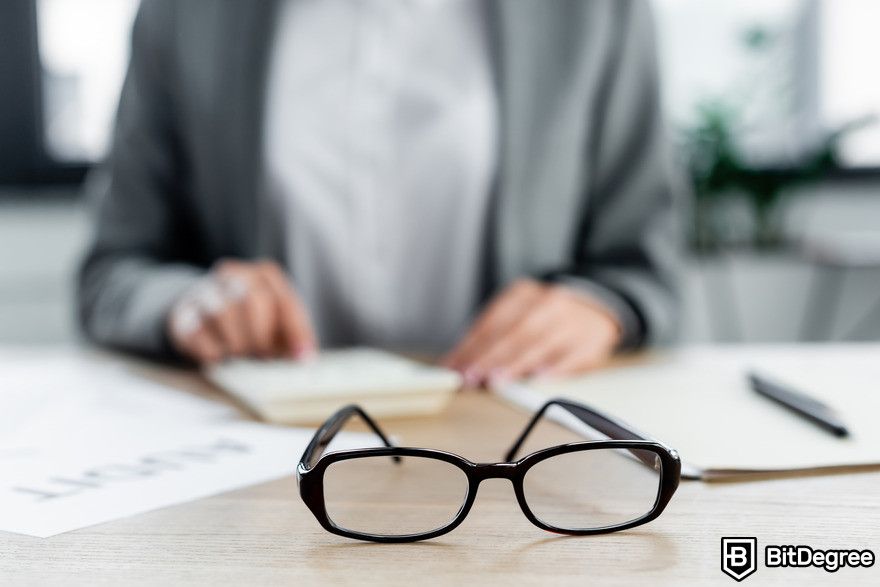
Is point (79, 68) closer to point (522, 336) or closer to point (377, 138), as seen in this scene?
point (377, 138)

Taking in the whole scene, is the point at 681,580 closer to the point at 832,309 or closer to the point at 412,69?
the point at 412,69

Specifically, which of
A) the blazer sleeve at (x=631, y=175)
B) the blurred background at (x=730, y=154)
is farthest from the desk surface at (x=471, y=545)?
the blurred background at (x=730, y=154)

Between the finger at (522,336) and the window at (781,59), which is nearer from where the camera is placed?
the finger at (522,336)

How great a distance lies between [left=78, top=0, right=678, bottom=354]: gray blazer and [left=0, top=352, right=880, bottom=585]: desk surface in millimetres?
518

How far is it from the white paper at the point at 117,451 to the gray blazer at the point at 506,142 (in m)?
0.30

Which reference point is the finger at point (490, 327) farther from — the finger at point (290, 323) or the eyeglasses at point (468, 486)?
the eyeglasses at point (468, 486)

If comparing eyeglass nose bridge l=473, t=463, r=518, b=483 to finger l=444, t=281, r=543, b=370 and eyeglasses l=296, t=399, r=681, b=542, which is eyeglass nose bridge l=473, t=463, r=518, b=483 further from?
finger l=444, t=281, r=543, b=370

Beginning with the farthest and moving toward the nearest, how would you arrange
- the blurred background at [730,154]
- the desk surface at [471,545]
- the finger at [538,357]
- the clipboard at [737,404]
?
the blurred background at [730,154]
the finger at [538,357]
the clipboard at [737,404]
the desk surface at [471,545]

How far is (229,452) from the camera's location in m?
0.46

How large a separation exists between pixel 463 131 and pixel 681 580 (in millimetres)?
710

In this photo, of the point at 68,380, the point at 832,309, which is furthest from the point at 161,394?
the point at 832,309

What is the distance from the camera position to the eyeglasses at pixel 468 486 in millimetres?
335

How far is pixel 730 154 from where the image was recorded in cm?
180

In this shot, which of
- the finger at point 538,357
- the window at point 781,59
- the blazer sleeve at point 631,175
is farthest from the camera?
the window at point 781,59
